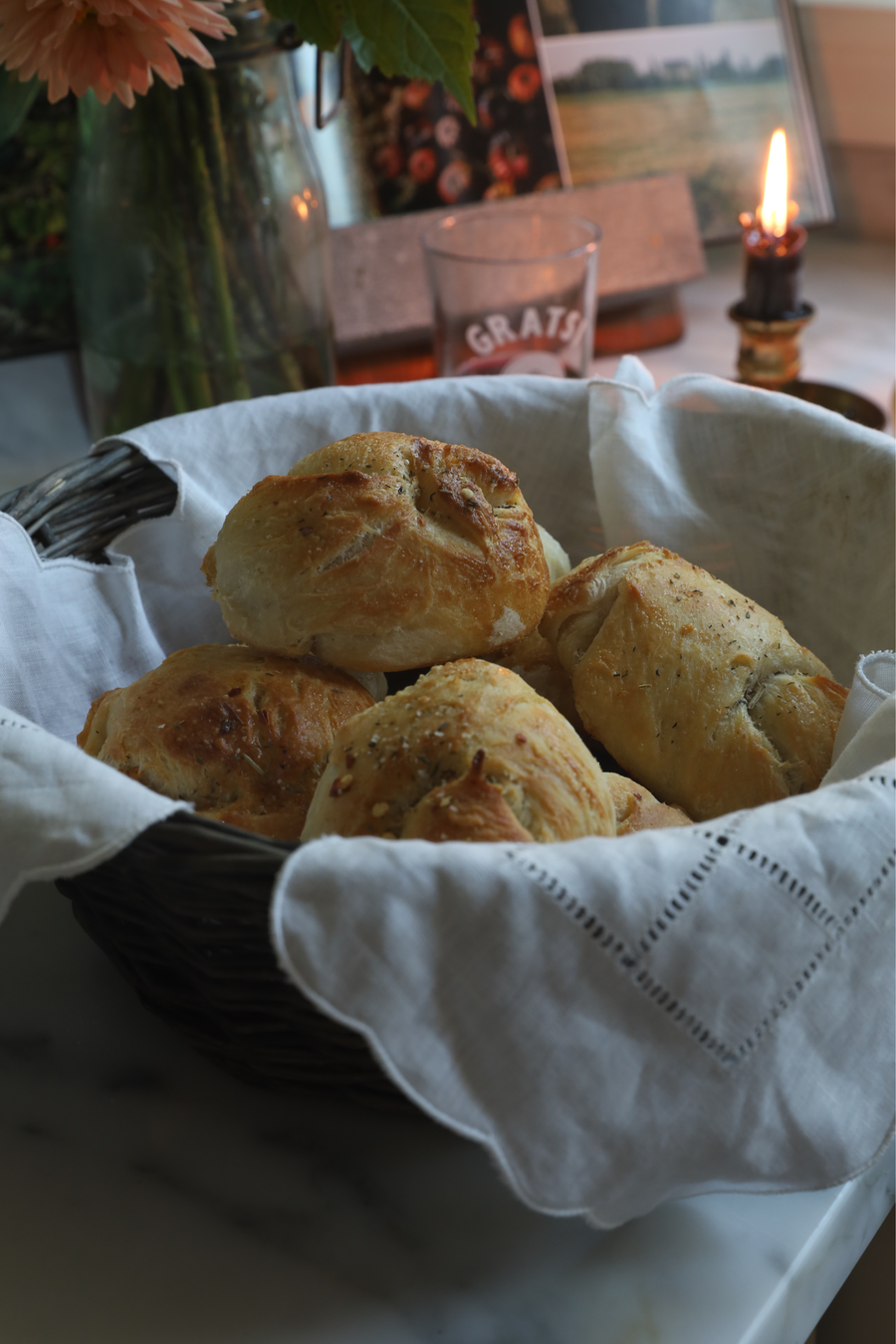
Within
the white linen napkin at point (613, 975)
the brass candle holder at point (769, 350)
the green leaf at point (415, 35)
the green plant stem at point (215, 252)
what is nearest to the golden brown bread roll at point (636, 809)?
the white linen napkin at point (613, 975)

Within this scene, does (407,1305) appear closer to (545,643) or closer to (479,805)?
(479,805)

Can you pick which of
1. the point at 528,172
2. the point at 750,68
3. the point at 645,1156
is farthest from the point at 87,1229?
the point at 750,68

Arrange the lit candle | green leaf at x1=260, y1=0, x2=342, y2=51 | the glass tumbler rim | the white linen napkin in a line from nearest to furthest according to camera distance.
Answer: the white linen napkin → green leaf at x1=260, y1=0, x2=342, y2=51 → the glass tumbler rim → the lit candle

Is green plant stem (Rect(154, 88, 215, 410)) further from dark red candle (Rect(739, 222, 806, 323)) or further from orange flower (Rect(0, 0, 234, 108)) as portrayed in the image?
dark red candle (Rect(739, 222, 806, 323))

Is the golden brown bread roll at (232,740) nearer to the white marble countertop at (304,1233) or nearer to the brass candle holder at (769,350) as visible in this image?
the white marble countertop at (304,1233)

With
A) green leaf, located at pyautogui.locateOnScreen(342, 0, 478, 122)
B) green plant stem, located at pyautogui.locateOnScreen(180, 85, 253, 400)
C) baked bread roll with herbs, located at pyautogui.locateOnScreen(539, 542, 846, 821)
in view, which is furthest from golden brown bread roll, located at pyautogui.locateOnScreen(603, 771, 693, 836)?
green plant stem, located at pyautogui.locateOnScreen(180, 85, 253, 400)

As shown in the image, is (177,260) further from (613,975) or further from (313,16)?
(613,975)
